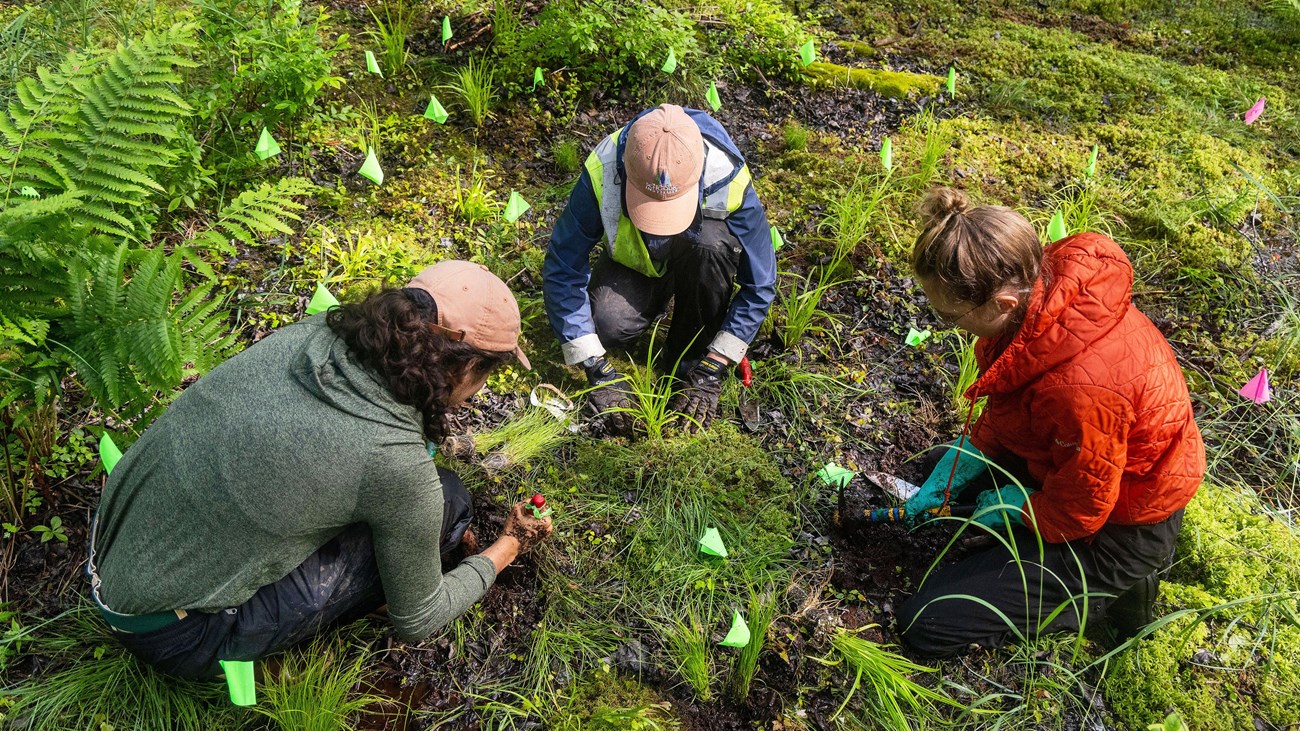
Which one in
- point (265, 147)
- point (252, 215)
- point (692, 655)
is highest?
point (265, 147)

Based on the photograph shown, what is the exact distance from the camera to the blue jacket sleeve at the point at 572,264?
297cm

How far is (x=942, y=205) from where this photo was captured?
2.18 meters

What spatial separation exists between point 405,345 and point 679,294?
1.60m

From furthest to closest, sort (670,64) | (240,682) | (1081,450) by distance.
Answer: (670,64) → (1081,450) → (240,682)

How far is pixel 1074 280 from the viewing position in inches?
85.4

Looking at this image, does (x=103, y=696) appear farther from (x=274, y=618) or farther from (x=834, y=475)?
(x=834, y=475)

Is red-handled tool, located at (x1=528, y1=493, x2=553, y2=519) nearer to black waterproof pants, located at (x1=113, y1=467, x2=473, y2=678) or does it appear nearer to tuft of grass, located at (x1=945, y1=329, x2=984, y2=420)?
black waterproof pants, located at (x1=113, y1=467, x2=473, y2=678)

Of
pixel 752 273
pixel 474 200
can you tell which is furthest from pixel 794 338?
pixel 474 200

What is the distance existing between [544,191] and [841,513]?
215cm

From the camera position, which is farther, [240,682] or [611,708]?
[611,708]

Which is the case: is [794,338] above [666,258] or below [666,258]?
below

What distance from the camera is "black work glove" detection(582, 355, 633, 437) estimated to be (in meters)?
3.13

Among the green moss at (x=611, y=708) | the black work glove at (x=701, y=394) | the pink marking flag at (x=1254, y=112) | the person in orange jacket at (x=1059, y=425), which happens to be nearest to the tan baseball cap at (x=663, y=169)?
the black work glove at (x=701, y=394)

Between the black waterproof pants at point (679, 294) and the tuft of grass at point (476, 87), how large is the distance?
1.24m
